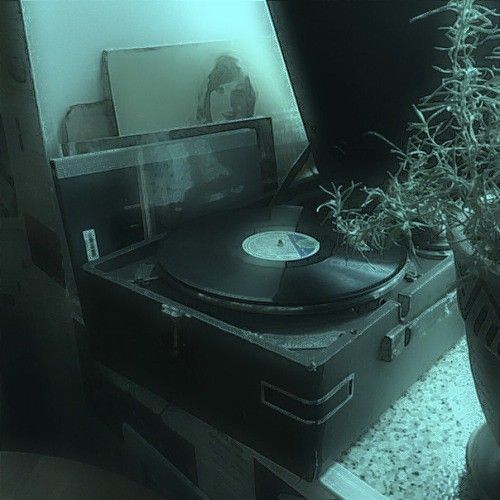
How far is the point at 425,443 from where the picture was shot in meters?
0.61

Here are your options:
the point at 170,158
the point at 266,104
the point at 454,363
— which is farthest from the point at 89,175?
the point at 454,363

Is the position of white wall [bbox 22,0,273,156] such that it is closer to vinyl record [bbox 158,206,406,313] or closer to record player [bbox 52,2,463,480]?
record player [bbox 52,2,463,480]

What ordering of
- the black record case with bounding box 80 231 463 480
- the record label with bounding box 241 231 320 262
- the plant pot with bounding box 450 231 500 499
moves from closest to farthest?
the plant pot with bounding box 450 231 500 499, the black record case with bounding box 80 231 463 480, the record label with bounding box 241 231 320 262

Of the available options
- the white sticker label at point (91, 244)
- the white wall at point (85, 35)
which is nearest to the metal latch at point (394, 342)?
the white sticker label at point (91, 244)

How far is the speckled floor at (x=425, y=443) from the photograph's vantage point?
1.85 feet

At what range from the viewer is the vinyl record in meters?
0.62

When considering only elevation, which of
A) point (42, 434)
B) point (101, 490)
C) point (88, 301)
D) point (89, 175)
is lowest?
point (42, 434)

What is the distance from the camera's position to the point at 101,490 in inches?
26.5

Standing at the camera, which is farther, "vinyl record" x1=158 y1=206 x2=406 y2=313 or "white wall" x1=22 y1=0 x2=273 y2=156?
"white wall" x1=22 y1=0 x2=273 y2=156

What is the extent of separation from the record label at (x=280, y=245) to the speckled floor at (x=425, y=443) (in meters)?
0.20

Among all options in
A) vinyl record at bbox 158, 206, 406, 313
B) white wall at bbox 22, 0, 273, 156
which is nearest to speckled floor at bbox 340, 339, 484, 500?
vinyl record at bbox 158, 206, 406, 313

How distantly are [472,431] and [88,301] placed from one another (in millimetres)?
451

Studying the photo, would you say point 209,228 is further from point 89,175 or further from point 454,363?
point 454,363

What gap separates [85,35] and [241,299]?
0.42m
